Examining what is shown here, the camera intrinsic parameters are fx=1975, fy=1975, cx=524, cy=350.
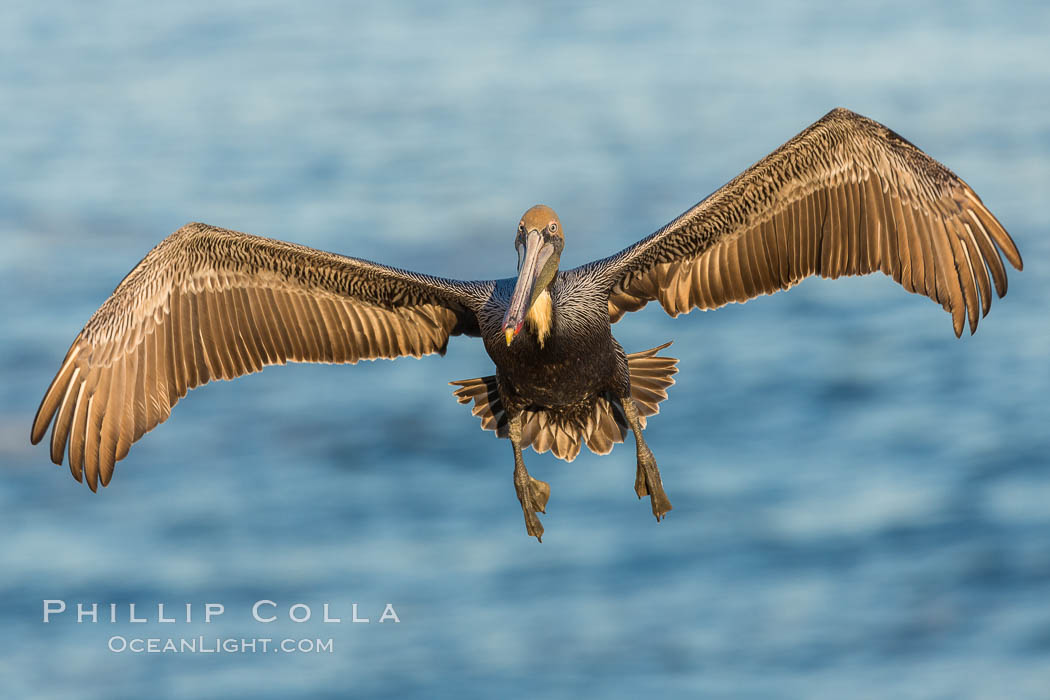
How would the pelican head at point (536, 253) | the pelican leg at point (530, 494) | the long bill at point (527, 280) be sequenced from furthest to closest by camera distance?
the pelican leg at point (530, 494) → the pelican head at point (536, 253) → the long bill at point (527, 280)

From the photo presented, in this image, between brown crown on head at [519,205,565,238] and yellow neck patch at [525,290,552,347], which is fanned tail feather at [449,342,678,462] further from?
brown crown on head at [519,205,565,238]

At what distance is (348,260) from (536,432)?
1.85 meters

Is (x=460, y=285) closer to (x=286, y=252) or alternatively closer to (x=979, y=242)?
(x=286, y=252)

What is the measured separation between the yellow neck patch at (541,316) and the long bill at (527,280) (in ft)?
0.61

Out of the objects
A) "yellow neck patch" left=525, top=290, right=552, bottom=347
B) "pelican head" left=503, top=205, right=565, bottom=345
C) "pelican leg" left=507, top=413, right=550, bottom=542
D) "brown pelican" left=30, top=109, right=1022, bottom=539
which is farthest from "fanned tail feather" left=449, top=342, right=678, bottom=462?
A: "pelican head" left=503, top=205, right=565, bottom=345

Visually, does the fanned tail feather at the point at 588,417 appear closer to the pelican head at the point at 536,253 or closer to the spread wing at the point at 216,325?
the spread wing at the point at 216,325

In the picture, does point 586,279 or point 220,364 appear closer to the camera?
point 586,279

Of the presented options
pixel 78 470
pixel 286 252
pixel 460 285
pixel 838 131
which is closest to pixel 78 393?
pixel 78 470

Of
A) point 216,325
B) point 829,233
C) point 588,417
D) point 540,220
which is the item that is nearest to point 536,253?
point 540,220

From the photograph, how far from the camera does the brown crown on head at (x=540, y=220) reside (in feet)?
42.6

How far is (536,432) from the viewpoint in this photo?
46.6 feet

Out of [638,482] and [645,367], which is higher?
[645,367]

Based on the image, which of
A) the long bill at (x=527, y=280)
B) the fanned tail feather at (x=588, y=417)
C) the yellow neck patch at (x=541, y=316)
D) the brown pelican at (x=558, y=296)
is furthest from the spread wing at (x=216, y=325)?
the long bill at (x=527, y=280)

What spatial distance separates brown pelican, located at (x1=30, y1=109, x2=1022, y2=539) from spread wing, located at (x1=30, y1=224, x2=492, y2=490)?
1 centimetres
